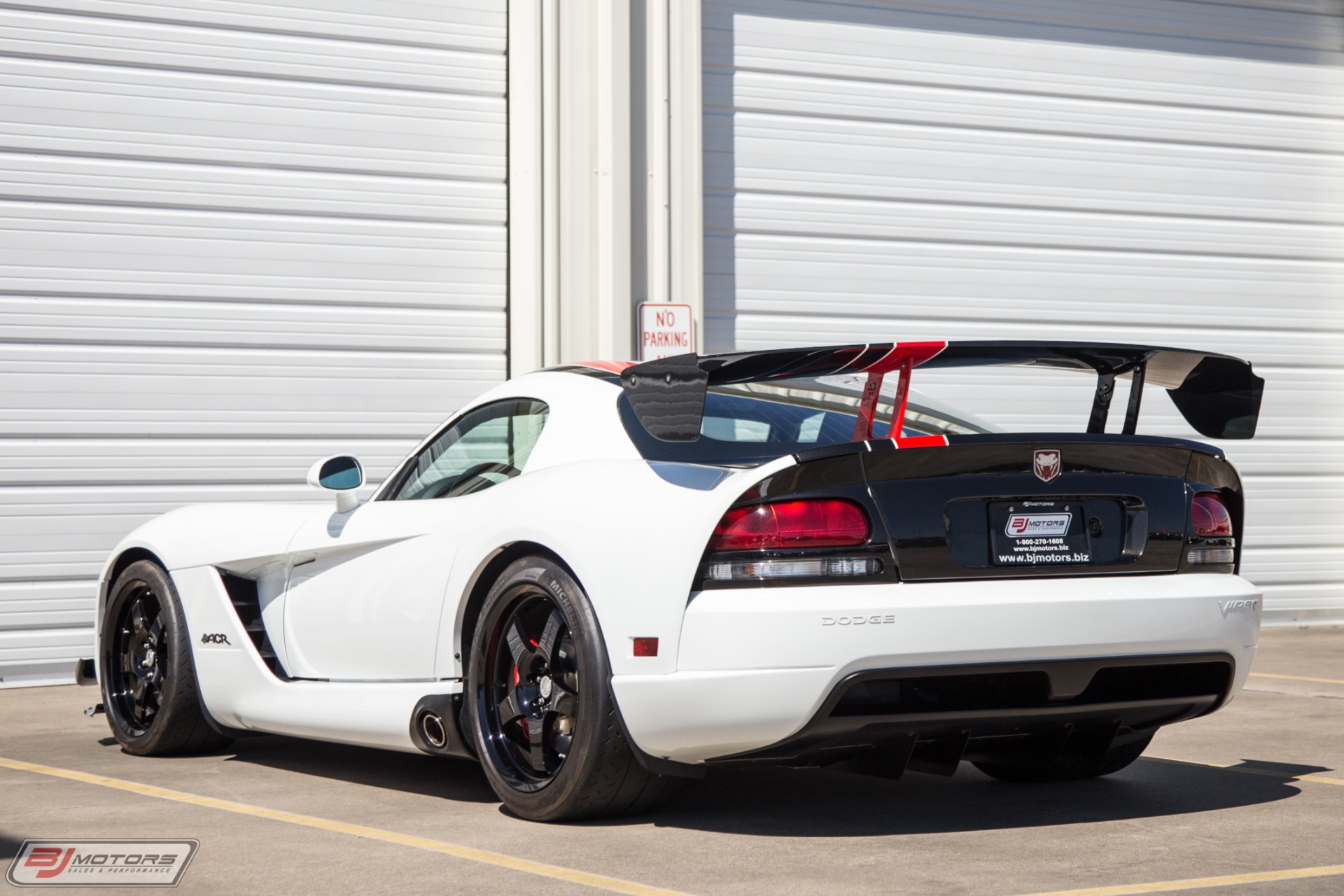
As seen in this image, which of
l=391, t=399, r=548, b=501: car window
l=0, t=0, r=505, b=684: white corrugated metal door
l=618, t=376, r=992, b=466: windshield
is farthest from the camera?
l=0, t=0, r=505, b=684: white corrugated metal door

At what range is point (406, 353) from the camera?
957cm

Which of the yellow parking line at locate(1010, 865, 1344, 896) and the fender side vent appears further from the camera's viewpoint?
the fender side vent

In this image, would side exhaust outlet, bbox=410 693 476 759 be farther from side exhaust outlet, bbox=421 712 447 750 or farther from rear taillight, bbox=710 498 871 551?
rear taillight, bbox=710 498 871 551

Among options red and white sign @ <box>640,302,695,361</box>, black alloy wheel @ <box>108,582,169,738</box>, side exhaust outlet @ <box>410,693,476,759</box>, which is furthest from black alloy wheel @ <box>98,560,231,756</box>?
red and white sign @ <box>640,302,695,361</box>

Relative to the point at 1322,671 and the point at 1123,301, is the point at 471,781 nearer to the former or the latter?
the point at 1322,671

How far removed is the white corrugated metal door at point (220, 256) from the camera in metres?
8.77

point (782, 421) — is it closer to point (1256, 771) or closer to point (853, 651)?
point (853, 651)

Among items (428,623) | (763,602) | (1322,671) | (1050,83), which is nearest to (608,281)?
(1050,83)

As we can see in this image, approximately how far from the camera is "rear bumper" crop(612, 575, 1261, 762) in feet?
12.0

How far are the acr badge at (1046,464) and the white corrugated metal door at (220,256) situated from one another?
6132 millimetres

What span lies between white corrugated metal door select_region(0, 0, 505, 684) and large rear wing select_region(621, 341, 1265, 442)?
18.4ft

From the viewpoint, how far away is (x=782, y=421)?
14.3ft

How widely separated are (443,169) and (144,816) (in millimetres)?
6016

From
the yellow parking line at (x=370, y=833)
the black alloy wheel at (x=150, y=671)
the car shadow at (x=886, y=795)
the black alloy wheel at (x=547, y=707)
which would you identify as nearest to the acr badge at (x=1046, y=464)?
the car shadow at (x=886, y=795)
